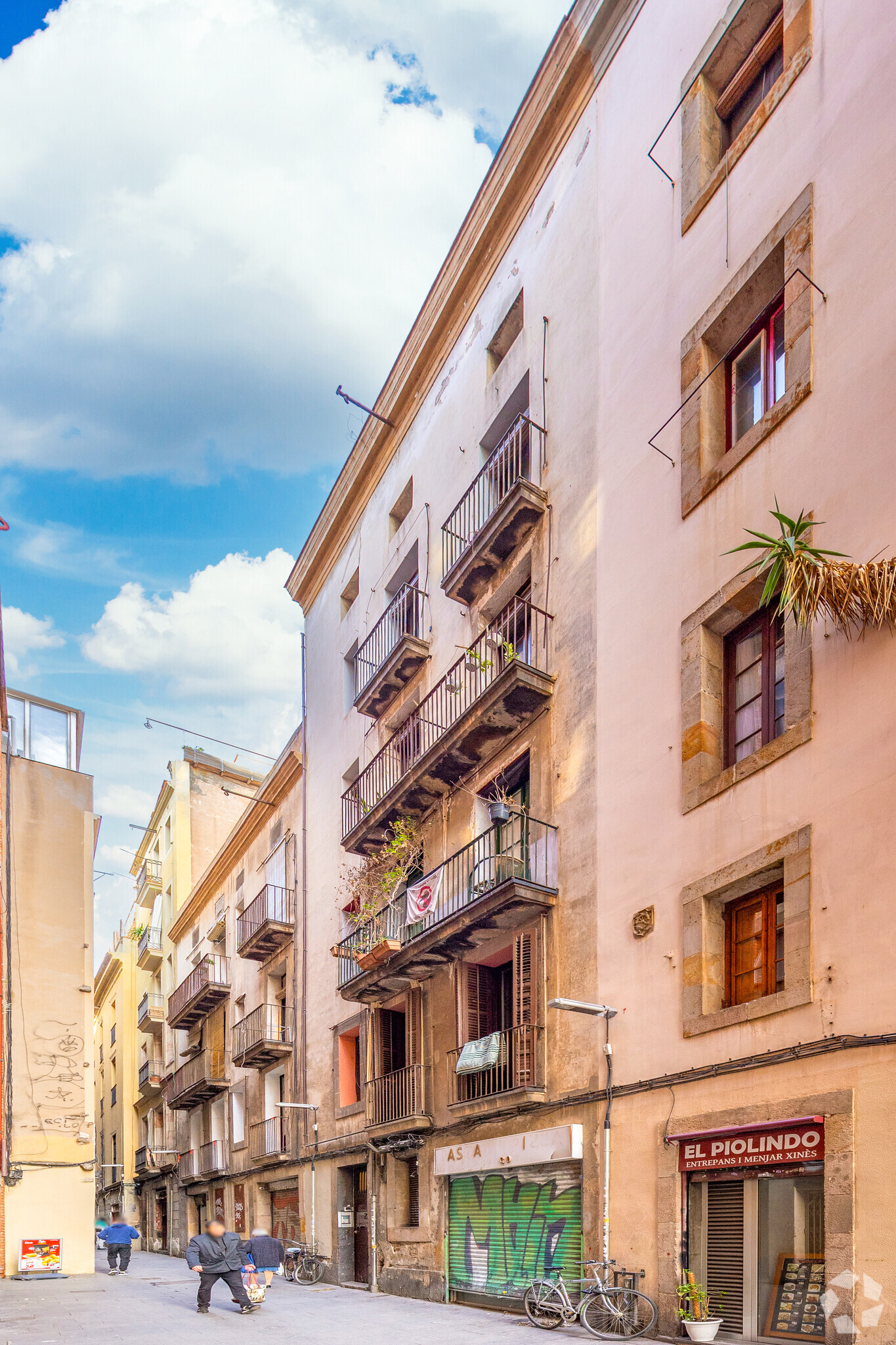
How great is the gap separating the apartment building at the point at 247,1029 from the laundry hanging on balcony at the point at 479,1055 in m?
10.4

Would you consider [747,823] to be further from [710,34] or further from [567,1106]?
[710,34]

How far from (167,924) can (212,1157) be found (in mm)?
15342

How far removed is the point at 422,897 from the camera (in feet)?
62.3

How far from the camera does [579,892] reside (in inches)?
588

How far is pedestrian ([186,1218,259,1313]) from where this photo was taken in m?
16.0

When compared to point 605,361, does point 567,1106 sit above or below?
below

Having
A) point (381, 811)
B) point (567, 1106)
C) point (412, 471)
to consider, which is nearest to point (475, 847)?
point (381, 811)

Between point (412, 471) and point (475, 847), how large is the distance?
907 cm

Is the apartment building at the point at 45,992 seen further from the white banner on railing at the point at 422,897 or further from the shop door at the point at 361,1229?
the white banner on railing at the point at 422,897

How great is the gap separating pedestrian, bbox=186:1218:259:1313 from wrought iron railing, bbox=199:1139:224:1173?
18.0m

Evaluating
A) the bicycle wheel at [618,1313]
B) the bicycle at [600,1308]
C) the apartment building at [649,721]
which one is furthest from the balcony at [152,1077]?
the bicycle wheel at [618,1313]

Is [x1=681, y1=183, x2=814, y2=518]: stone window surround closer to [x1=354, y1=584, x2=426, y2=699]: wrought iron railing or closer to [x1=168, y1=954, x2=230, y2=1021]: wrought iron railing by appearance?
[x1=354, y1=584, x2=426, y2=699]: wrought iron railing

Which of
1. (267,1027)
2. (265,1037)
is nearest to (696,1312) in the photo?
(265,1037)

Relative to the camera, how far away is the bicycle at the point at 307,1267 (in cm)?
2317
